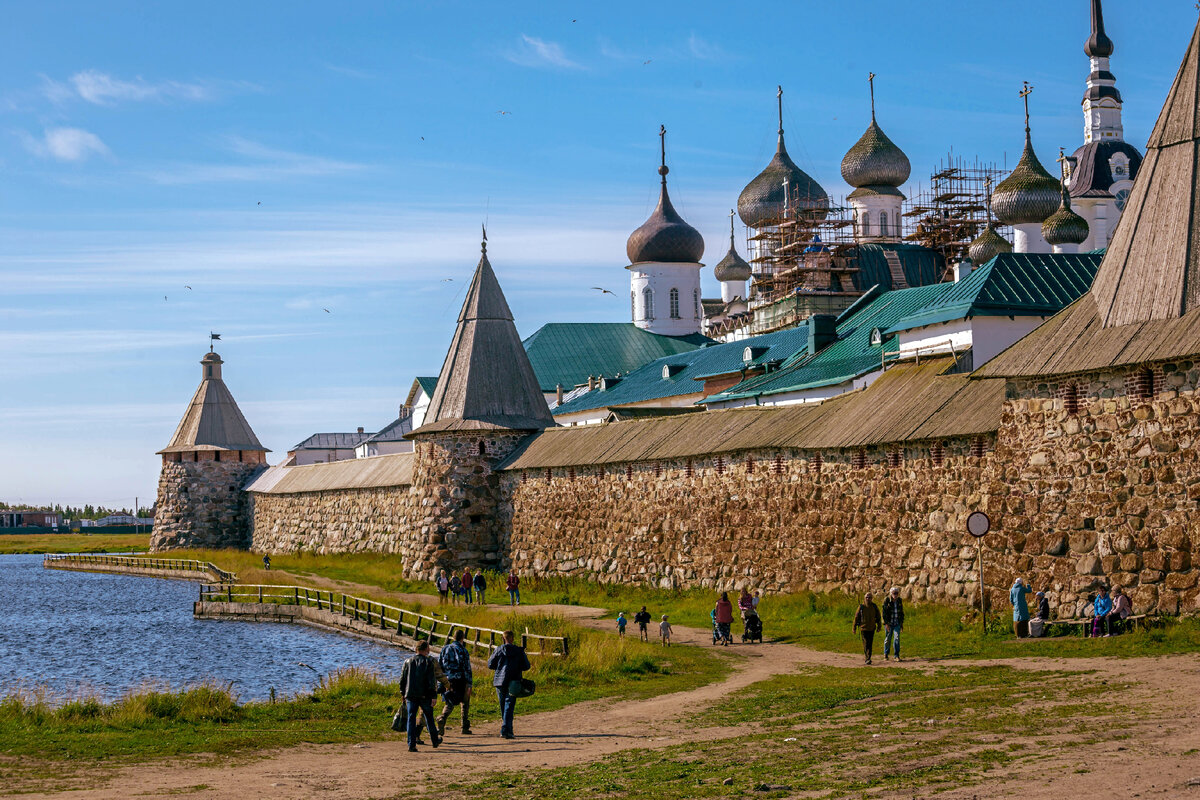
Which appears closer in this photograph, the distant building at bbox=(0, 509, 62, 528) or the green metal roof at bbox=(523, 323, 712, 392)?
the green metal roof at bbox=(523, 323, 712, 392)

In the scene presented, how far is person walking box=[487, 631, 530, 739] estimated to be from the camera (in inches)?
554

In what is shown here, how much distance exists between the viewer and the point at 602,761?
40.4 feet

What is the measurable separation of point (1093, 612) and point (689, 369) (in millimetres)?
34345

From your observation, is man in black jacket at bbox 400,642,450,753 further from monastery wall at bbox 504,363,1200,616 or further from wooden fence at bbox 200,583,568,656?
monastery wall at bbox 504,363,1200,616

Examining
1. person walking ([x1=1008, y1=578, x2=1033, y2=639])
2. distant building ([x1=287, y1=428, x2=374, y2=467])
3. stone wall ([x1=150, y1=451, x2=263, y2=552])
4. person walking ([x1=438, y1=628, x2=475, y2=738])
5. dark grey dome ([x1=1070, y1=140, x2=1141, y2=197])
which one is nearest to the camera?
person walking ([x1=438, y1=628, x2=475, y2=738])

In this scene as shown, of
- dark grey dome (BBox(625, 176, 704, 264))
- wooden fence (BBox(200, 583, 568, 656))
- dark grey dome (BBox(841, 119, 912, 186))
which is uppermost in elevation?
dark grey dome (BBox(841, 119, 912, 186))

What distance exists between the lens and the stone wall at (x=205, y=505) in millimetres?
62344

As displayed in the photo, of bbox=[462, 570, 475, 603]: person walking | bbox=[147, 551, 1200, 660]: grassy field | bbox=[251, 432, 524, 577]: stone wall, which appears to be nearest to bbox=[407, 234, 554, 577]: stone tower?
bbox=[251, 432, 524, 577]: stone wall

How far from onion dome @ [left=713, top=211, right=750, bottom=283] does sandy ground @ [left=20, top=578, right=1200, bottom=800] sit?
71351 mm

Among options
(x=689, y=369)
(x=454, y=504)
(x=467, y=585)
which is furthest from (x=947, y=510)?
(x=689, y=369)

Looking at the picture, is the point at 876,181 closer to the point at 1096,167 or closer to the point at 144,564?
the point at 1096,167

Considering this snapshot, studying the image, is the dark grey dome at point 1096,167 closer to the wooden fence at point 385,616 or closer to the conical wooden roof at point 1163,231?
the wooden fence at point 385,616

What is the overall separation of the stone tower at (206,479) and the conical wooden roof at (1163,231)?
4916cm

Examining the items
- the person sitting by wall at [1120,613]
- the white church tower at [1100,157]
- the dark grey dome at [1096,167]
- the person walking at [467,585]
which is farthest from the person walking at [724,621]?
the dark grey dome at [1096,167]
